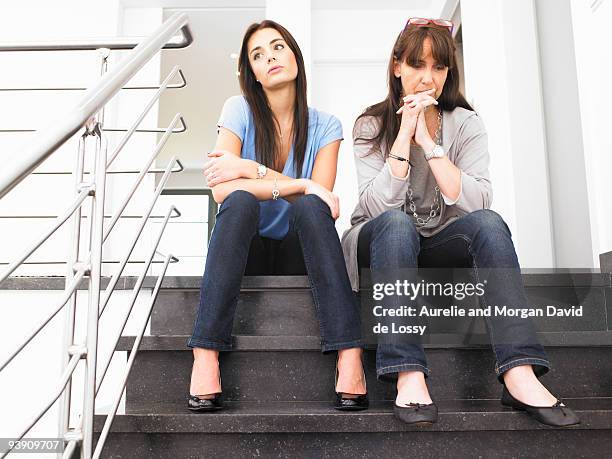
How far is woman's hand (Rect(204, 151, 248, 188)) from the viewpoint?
1.36 m

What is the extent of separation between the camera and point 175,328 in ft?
4.55

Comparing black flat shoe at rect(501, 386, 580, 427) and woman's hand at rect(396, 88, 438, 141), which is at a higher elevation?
woman's hand at rect(396, 88, 438, 141)

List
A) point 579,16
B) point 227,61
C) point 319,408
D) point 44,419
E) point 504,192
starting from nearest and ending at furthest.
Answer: point 319,408
point 44,419
point 579,16
point 504,192
point 227,61

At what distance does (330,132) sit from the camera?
1.52 m

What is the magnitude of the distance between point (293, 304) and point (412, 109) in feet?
1.69

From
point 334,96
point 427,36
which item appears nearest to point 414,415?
point 427,36

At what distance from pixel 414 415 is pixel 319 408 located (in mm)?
212

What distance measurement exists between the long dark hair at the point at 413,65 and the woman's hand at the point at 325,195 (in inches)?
7.9

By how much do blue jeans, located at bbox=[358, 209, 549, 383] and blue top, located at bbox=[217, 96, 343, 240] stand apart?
0.26m

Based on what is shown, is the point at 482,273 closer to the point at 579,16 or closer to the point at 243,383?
the point at 243,383

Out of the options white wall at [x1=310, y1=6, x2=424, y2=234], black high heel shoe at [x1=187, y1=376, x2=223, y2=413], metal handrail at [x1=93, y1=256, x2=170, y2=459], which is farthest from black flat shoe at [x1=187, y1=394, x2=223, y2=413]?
white wall at [x1=310, y1=6, x2=424, y2=234]

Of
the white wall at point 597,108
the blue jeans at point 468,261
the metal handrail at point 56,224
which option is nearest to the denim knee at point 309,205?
the blue jeans at point 468,261

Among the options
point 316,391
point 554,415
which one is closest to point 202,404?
point 316,391

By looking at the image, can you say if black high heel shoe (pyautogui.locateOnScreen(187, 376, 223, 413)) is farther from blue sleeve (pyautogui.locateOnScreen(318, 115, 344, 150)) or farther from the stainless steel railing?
blue sleeve (pyautogui.locateOnScreen(318, 115, 344, 150))
